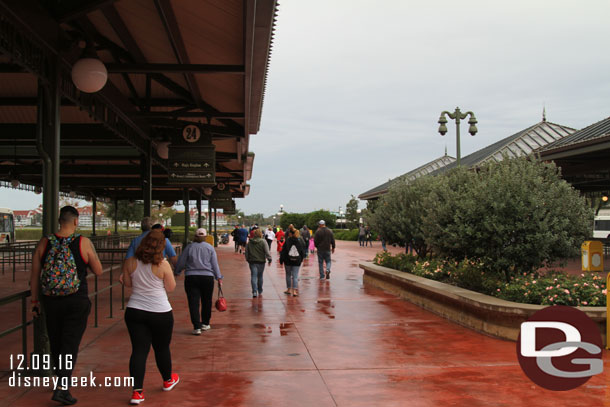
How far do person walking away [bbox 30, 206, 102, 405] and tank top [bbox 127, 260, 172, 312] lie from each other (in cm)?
47

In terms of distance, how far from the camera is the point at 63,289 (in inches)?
192

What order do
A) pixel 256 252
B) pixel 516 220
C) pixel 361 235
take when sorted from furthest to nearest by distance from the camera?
pixel 361 235 → pixel 256 252 → pixel 516 220

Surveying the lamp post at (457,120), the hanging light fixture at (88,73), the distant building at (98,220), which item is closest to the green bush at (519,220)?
the hanging light fixture at (88,73)

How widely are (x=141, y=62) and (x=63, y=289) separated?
221 inches

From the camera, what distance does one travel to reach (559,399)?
5.23 metres

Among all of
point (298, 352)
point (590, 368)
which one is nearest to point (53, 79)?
point (298, 352)

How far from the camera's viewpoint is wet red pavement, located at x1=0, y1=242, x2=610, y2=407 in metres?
5.23

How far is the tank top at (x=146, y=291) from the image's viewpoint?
5.07 metres

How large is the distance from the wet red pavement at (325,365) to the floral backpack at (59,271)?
107 centimetres

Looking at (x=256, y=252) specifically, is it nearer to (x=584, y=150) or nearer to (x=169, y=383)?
(x=169, y=383)

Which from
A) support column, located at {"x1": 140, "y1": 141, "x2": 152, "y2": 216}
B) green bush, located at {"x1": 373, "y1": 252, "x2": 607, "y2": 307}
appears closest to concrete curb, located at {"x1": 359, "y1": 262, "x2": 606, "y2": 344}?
green bush, located at {"x1": 373, "y1": 252, "x2": 607, "y2": 307}

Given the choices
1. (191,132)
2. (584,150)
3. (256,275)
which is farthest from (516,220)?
(584,150)

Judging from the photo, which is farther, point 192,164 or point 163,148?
point 163,148

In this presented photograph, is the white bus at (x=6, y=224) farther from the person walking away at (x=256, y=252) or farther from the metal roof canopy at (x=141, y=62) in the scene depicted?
the person walking away at (x=256, y=252)
